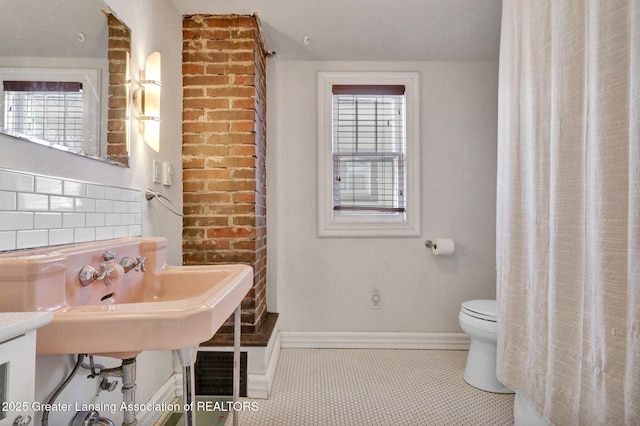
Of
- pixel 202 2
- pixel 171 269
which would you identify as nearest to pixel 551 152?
pixel 171 269

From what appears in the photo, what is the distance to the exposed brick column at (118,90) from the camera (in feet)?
4.35

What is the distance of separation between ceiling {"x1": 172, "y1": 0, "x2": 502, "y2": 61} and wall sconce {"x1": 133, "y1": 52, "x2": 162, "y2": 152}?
615 millimetres

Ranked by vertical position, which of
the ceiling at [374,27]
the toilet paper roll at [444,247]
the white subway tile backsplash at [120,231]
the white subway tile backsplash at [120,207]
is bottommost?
the toilet paper roll at [444,247]

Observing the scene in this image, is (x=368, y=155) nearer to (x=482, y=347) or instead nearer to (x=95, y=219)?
(x=482, y=347)

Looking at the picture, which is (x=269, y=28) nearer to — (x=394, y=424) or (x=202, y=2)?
(x=202, y=2)

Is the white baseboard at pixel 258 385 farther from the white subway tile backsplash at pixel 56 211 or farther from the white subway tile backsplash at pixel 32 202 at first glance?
the white subway tile backsplash at pixel 32 202

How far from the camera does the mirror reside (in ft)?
3.01

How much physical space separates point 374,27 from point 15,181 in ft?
6.66

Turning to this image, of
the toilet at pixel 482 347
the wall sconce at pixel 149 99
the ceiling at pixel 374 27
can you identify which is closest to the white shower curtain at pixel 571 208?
the toilet at pixel 482 347

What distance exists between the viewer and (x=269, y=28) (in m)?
2.12

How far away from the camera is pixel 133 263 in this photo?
118 centimetres

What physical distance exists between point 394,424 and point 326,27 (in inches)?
90.7

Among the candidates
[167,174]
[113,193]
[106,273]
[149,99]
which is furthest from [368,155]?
[106,273]

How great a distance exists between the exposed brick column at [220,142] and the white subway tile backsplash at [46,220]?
92cm
